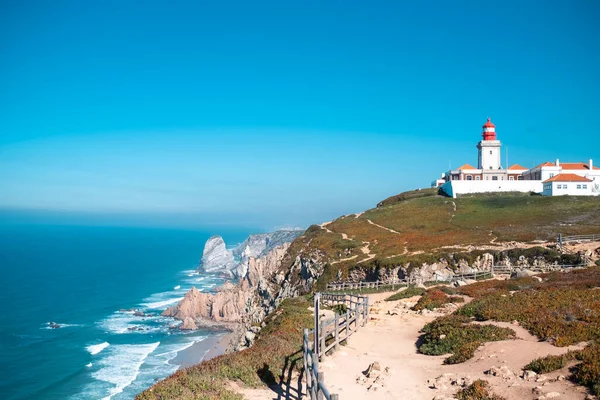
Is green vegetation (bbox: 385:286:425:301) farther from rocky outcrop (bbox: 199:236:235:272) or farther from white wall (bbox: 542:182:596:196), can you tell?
rocky outcrop (bbox: 199:236:235:272)

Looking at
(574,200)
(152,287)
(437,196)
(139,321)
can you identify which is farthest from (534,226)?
(152,287)

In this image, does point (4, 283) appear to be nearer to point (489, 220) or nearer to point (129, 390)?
point (129, 390)

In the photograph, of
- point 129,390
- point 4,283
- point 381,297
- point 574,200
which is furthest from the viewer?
point 4,283

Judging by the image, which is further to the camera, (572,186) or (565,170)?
(565,170)

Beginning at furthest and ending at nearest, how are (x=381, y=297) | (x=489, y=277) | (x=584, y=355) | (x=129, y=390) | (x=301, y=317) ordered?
(x=129, y=390)
(x=489, y=277)
(x=381, y=297)
(x=301, y=317)
(x=584, y=355)

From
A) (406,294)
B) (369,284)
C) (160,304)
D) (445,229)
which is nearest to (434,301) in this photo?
(406,294)

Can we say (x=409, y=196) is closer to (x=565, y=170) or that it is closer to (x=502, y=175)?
(x=502, y=175)

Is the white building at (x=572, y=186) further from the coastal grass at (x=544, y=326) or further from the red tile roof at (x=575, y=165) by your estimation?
the coastal grass at (x=544, y=326)

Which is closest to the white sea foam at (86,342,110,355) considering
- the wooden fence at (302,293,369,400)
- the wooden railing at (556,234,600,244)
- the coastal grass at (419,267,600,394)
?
the wooden fence at (302,293,369,400)
